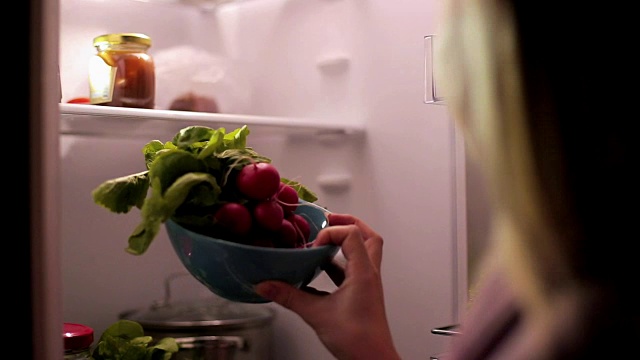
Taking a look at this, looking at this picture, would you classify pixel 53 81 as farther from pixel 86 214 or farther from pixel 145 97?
pixel 86 214

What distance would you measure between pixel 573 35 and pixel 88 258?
57.5 inches

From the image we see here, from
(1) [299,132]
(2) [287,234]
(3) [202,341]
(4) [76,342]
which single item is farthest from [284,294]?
(1) [299,132]

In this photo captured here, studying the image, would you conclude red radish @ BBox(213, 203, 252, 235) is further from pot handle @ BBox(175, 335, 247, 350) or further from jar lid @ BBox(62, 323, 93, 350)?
pot handle @ BBox(175, 335, 247, 350)

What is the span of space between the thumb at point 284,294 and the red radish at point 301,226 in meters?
0.07

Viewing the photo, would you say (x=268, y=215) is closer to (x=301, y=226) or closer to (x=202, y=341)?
(x=301, y=226)

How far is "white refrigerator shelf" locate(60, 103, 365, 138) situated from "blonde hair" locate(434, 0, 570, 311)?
103 cm

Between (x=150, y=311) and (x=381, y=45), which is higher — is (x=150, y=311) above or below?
below

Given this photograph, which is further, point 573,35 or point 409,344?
point 409,344

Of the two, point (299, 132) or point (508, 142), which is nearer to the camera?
point (508, 142)

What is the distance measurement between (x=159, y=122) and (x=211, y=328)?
408 mm

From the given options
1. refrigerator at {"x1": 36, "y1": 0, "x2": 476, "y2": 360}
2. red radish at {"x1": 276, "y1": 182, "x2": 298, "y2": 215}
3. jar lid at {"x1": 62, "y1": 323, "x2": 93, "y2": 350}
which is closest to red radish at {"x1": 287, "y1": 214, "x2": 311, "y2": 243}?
red radish at {"x1": 276, "y1": 182, "x2": 298, "y2": 215}

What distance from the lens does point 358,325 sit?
1021 mm

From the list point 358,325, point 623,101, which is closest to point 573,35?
point 623,101

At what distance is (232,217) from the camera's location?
993mm
